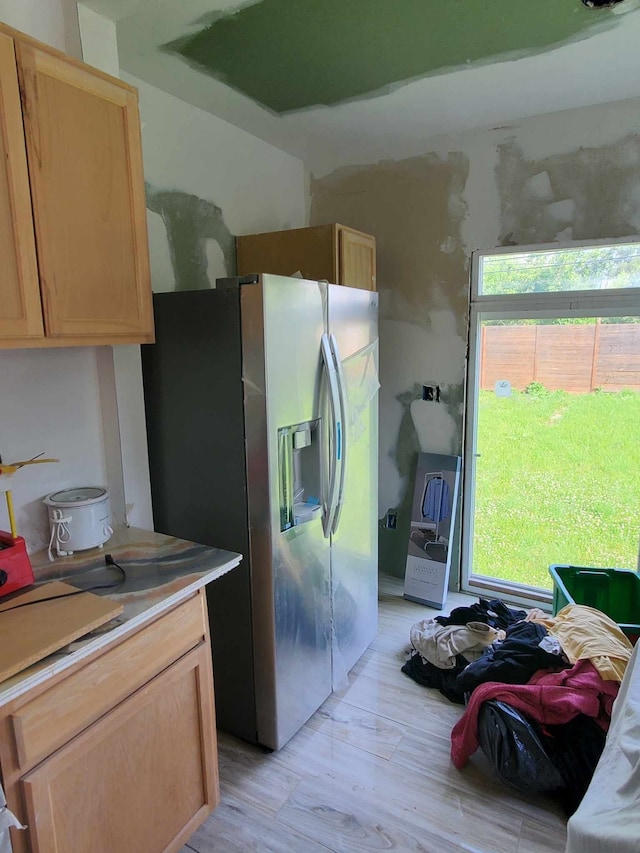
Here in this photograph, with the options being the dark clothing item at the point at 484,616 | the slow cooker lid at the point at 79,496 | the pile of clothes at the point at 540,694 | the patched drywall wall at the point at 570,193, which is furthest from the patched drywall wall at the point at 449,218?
the slow cooker lid at the point at 79,496

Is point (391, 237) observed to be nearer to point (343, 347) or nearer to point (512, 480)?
point (343, 347)

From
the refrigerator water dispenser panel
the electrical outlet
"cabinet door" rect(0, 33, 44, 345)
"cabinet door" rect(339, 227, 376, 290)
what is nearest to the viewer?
"cabinet door" rect(0, 33, 44, 345)

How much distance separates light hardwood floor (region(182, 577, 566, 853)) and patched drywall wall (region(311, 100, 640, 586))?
4.00 ft

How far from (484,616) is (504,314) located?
1.57 m

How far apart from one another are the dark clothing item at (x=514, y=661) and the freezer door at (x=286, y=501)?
0.63 m

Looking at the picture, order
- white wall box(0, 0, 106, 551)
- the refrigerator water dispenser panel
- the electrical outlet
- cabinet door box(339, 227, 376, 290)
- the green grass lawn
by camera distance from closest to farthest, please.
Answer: white wall box(0, 0, 106, 551), the refrigerator water dispenser panel, cabinet door box(339, 227, 376, 290), the green grass lawn, the electrical outlet

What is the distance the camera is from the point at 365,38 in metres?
1.87

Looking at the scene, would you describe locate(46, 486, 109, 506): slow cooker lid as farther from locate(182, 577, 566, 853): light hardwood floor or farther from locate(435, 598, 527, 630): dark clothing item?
locate(435, 598, 527, 630): dark clothing item

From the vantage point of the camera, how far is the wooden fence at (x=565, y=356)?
2627 mm

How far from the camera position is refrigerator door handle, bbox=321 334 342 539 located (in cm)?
198

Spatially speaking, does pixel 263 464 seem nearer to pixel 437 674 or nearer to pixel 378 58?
pixel 437 674

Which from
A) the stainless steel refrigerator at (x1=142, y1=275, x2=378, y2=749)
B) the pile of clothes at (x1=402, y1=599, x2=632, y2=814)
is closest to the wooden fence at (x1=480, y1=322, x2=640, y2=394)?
the stainless steel refrigerator at (x1=142, y1=275, x2=378, y2=749)

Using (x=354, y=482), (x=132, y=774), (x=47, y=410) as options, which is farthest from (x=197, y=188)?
(x=132, y=774)

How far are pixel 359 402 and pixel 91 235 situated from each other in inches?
48.7
